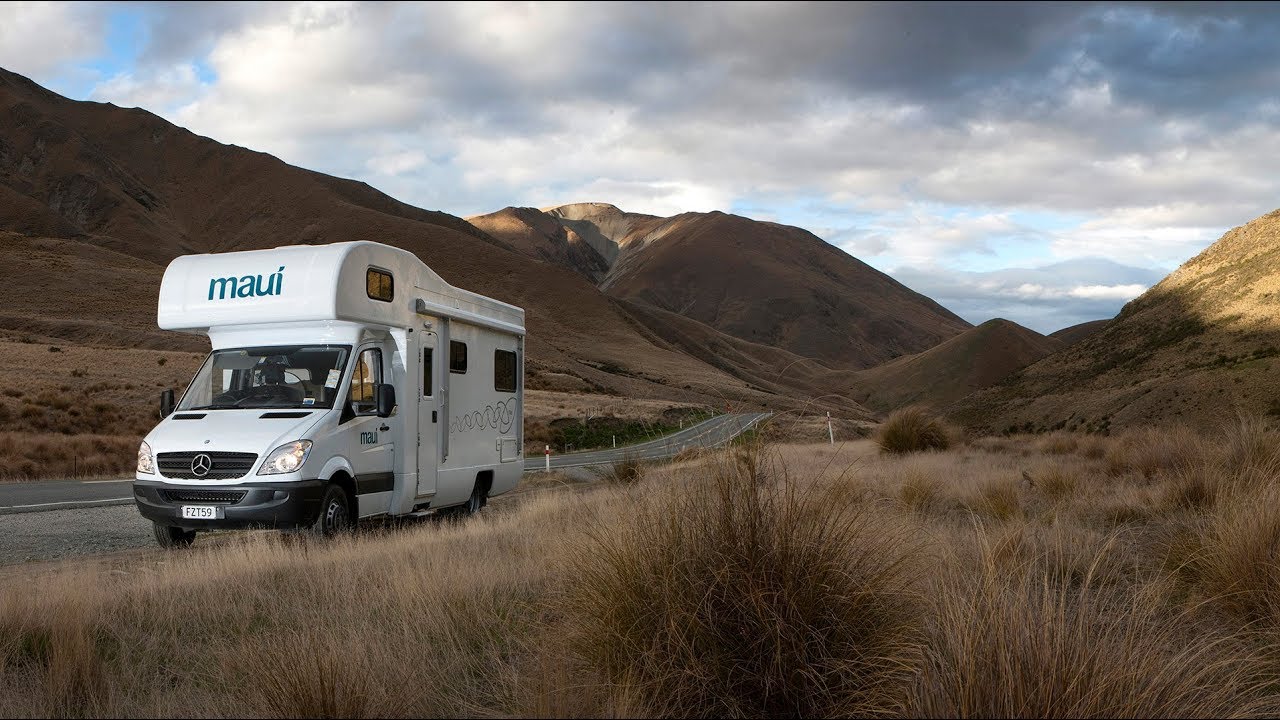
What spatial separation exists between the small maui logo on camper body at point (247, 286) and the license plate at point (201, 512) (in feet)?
8.10

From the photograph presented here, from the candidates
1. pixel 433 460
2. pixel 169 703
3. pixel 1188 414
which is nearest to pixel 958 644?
pixel 169 703

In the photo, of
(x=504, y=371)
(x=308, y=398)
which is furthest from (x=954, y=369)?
(x=308, y=398)

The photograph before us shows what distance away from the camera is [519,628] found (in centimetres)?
525

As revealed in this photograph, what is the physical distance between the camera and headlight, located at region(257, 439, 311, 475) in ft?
30.4

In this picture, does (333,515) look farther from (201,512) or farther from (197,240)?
(197,240)

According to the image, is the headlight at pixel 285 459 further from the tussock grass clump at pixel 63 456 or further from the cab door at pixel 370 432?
the tussock grass clump at pixel 63 456

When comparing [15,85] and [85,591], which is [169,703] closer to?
[85,591]

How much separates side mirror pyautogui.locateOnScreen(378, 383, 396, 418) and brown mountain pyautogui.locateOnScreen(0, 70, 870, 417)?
54.4 metres

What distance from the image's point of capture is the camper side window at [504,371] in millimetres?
14102

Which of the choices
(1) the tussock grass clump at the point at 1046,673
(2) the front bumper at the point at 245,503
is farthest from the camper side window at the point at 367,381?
(1) the tussock grass clump at the point at 1046,673

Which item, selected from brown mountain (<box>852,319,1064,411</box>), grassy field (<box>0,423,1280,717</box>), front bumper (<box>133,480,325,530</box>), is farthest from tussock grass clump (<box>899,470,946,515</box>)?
brown mountain (<box>852,319,1064,411</box>)

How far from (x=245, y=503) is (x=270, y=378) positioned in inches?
69.6

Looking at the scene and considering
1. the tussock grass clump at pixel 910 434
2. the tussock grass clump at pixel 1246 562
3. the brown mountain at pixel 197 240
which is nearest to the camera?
the tussock grass clump at pixel 1246 562

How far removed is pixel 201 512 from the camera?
9352mm
